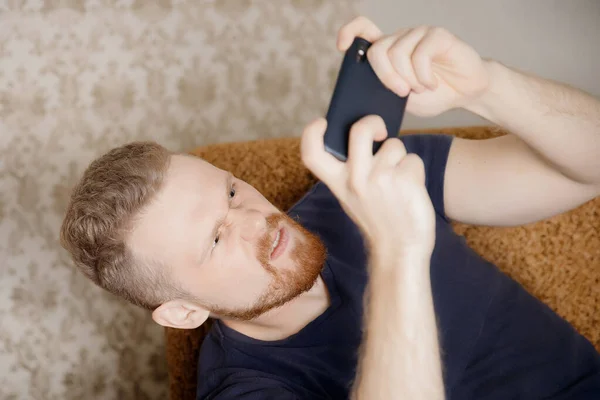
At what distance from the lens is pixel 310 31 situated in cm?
174

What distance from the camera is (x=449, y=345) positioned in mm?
977

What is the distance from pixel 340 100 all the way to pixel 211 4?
4.05ft

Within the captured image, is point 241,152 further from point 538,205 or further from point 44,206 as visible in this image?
point 44,206

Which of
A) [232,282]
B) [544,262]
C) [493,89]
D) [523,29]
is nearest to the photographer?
[493,89]

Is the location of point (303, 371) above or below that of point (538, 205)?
below

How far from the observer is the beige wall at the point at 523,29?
1.45 metres

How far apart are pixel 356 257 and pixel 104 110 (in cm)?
105

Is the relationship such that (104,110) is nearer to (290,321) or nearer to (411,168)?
(290,321)

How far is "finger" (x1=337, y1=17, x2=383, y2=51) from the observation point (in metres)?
0.76

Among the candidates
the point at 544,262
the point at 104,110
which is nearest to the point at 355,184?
the point at 544,262

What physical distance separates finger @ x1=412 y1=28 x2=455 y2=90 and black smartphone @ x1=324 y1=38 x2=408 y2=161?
4 centimetres

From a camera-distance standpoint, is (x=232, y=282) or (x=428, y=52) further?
(x=232, y=282)

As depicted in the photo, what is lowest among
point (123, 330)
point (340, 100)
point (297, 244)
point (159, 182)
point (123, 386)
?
point (123, 386)

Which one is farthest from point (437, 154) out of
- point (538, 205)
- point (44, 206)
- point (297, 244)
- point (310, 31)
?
point (44, 206)
